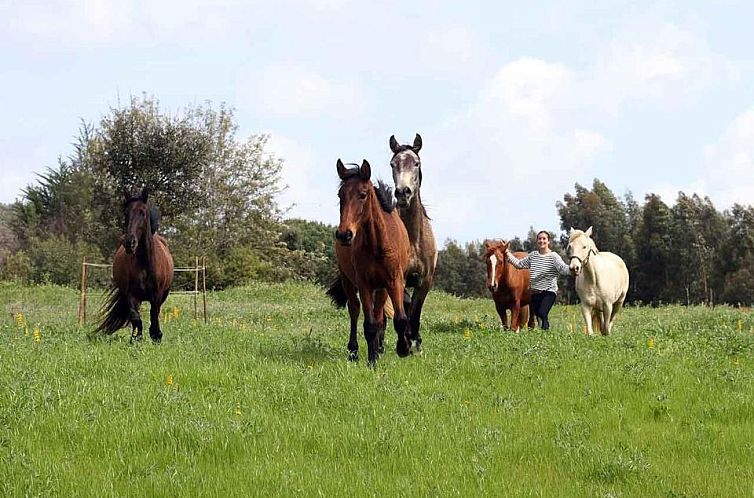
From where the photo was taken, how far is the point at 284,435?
6.55 meters

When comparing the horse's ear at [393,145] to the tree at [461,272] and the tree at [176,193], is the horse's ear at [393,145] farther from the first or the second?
the tree at [461,272]

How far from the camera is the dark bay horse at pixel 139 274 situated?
41.1 feet

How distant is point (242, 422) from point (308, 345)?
4.95 meters

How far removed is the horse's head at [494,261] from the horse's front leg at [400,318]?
4.46m

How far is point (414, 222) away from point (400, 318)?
186 centimetres

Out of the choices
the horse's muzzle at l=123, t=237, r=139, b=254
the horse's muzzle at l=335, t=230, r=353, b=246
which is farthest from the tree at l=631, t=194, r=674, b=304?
the horse's muzzle at l=335, t=230, r=353, b=246

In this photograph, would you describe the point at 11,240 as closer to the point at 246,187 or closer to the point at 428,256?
the point at 246,187

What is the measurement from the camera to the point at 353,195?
927cm

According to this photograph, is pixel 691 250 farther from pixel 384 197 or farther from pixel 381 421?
pixel 381 421

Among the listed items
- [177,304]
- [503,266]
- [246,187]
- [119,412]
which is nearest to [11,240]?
[246,187]

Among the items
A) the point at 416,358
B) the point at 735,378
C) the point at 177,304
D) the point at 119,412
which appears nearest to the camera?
the point at 119,412

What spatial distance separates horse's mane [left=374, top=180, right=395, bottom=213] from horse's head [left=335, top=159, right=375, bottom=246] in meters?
0.39

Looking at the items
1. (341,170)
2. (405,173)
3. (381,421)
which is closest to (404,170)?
(405,173)


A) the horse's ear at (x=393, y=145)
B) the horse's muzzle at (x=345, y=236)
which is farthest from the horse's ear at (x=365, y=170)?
the horse's ear at (x=393, y=145)
